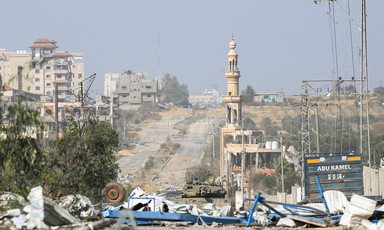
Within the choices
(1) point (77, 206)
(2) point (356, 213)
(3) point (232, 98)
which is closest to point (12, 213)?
(1) point (77, 206)

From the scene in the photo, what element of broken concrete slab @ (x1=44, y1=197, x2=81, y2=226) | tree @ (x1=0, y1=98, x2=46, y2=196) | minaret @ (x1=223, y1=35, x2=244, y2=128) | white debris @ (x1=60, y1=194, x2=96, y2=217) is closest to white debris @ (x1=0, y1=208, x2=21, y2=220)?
broken concrete slab @ (x1=44, y1=197, x2=81, y2=226)

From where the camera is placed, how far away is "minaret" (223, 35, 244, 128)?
9304cm

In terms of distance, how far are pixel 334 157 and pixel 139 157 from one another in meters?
108

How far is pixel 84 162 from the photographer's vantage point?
23.8 metres

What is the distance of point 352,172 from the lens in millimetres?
28047

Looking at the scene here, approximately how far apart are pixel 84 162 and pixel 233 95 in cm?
7118

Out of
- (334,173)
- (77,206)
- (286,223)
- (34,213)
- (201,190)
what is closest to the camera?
(34,213)

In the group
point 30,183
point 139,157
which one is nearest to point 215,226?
point 30,183

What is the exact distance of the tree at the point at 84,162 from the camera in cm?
2175

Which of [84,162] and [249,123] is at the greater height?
[249,123]

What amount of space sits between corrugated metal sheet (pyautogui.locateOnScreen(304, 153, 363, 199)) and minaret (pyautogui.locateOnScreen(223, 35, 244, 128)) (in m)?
63.5

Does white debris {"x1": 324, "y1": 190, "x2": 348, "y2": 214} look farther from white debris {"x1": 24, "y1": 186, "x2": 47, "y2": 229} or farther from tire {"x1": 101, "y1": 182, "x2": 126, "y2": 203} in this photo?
white debris {"x1": 24, "y1": 186, "x2": 47, "y2": 229}

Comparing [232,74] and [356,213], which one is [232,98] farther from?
[356,213]

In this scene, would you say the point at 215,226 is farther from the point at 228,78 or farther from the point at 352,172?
the point at 228,78
